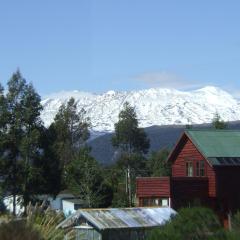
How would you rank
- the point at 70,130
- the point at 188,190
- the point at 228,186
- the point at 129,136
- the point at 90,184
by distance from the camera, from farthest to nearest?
the point at 129,136 < the point at 70,130 < the point at 90,184 < the point at 228,186 < the point at 188,190

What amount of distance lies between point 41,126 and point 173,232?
59.1 meters

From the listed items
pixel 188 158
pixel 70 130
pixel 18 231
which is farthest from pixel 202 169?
pixel 70 130

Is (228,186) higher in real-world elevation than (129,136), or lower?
lower

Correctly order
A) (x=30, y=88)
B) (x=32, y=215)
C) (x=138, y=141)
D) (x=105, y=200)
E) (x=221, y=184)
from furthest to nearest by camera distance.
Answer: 1. (x=138, y=141)
2. (x=30, y=88)
3. (x=105, y=200)
4. (x=221, y=184)
5. (x=32, y=215)

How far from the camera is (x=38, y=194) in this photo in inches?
2840

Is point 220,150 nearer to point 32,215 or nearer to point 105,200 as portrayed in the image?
point 105,200

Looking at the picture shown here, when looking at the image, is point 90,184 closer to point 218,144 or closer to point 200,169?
point 200,169

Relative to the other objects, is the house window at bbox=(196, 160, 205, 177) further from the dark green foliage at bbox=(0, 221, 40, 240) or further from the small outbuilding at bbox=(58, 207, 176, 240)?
the dark green foliage at bbox=(0, 221, 40, 240)

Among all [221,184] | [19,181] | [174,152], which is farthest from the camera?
[19,181]

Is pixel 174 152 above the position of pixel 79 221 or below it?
above

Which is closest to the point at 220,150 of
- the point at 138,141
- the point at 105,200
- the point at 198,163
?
the point at 198,163

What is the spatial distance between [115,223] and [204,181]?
1859 cm

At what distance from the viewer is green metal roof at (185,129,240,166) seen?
174 ft

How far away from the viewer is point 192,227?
16.2 m
